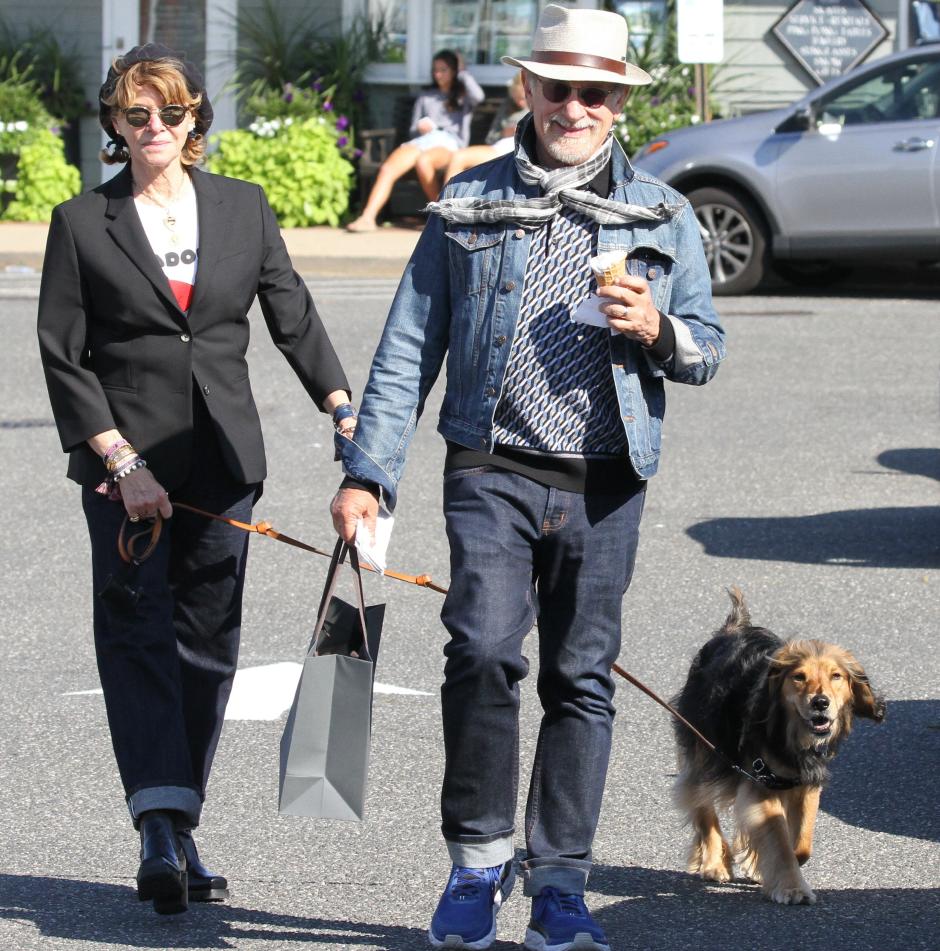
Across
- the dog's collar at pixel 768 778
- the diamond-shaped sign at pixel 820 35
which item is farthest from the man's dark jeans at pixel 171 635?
the diamond-shaped sign at pixel 820 35

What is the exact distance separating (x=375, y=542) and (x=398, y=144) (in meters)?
16.4

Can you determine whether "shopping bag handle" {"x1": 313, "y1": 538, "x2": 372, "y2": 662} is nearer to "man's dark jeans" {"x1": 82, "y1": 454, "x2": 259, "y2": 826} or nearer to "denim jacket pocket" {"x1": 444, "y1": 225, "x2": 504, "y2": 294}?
"man's dark jeans" {"x1": 82, "y1": 454, "x2": 259, "y2": 826}

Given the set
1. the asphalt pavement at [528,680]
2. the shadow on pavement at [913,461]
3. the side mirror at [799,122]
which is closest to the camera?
the asphalt pavement at [528,680]

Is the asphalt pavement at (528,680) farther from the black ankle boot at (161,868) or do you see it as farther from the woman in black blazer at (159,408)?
the woman in black blazer at (159,408)

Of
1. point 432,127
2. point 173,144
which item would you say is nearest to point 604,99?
point 173,144

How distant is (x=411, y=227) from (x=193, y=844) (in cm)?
1457

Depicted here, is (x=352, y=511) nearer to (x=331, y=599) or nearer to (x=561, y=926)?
(x=331, y=599)

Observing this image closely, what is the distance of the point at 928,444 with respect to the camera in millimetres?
9695

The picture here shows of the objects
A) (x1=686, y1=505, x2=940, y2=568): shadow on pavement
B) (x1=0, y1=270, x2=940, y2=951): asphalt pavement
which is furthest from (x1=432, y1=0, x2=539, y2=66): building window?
(x1=686, y1=505, x2=940, y2=568): shadow on pavement

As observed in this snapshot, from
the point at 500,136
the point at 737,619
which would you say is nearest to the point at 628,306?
the point at 737,619

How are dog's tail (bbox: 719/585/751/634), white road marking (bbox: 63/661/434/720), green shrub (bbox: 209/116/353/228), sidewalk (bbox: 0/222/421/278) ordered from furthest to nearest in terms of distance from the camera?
1. green shrub (bbox: 209/116/353/228)
2. sidewalk (bbox: 0/222/421/278)
3. white road marking (bbox: 63/661/434/720)
4. dog's tail (bbox: 719/585/751/634)

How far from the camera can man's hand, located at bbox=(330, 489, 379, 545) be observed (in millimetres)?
3947

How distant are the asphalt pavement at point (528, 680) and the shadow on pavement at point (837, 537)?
17 millimetres

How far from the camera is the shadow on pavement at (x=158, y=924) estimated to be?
13.3ft
